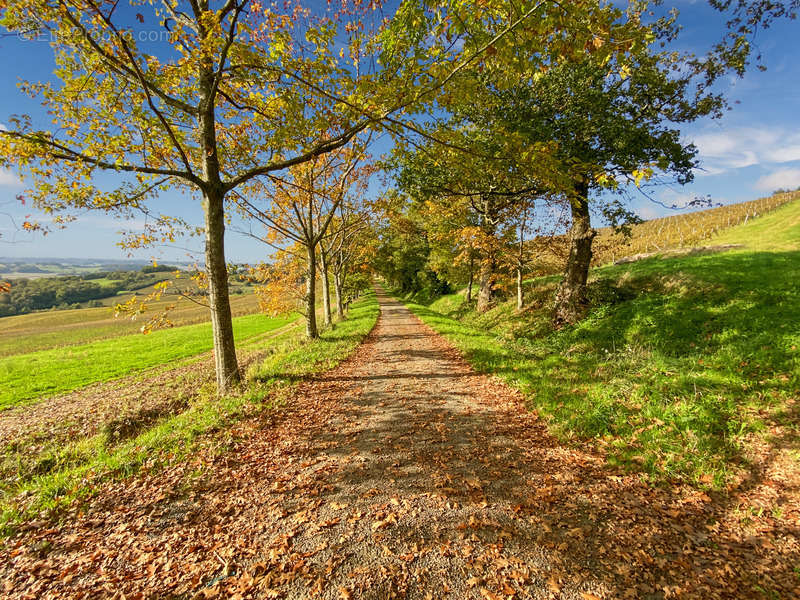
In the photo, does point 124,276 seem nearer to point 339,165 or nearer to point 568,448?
point 339,165

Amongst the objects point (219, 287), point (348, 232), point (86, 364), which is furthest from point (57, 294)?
point (219, 287)

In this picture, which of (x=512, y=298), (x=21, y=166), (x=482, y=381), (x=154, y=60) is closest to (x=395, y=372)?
(x=482, y=381)

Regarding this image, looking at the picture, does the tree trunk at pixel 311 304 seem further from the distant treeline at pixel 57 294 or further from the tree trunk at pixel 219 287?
the distant treeline at pixel 57 294

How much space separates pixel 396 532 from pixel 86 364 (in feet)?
88.5

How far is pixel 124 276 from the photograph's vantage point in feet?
469

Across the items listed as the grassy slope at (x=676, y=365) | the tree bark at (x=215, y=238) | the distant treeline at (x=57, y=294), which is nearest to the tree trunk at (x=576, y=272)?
the grassy slope at (x=676, y=365)

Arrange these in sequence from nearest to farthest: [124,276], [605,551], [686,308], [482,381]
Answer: [605,551] < [482,381] < [686,308] < [124,276]

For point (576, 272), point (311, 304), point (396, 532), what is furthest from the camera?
point (311, 304)

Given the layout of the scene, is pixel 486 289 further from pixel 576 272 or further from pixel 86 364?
pixel 86 364

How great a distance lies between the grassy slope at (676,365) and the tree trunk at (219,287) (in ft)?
23.4

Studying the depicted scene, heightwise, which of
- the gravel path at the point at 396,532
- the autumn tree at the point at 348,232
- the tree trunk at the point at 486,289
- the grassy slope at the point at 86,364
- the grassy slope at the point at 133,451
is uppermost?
the autumn tree at the point at 348,232

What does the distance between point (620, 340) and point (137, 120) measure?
15.1 metres

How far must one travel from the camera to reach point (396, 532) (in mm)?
3412

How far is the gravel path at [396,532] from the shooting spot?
2814 millimetres
